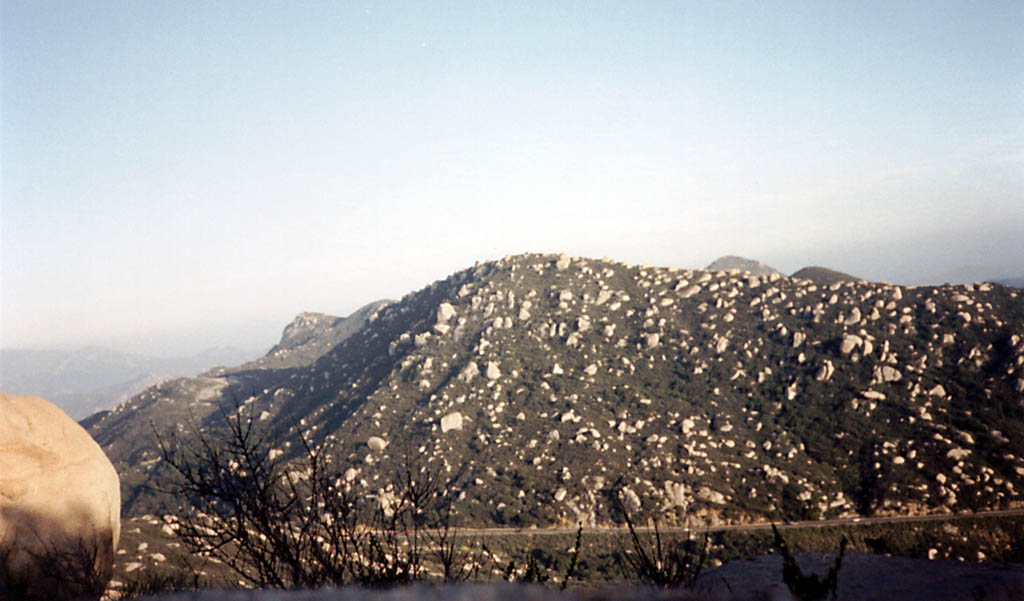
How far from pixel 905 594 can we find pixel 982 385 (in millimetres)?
66247

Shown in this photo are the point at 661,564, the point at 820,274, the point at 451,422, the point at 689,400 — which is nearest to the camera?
the point at 661,564

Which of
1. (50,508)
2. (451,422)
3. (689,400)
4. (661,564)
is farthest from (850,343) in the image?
(50,508)

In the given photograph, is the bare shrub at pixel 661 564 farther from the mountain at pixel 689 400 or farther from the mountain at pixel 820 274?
the mountain at pixel 820 274

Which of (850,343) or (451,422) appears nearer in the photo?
(451,422)

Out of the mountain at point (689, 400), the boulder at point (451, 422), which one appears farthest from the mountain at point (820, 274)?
the boulder at point (451, 422)

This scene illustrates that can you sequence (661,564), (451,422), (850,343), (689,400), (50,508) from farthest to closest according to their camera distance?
(850,343) → (689,400) → (451,422) → (50,508) → (661,564)

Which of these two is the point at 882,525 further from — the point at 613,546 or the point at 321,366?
the point at 321,366

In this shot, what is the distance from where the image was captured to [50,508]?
23.5ft

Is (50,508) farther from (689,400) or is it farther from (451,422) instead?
(689,400)

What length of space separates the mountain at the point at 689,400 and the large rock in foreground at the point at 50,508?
40324mm

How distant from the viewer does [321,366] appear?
85125 mm

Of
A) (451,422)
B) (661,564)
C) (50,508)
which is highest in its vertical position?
(50,508)

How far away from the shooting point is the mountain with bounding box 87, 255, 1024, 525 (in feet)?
146

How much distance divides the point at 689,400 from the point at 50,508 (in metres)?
55.7
